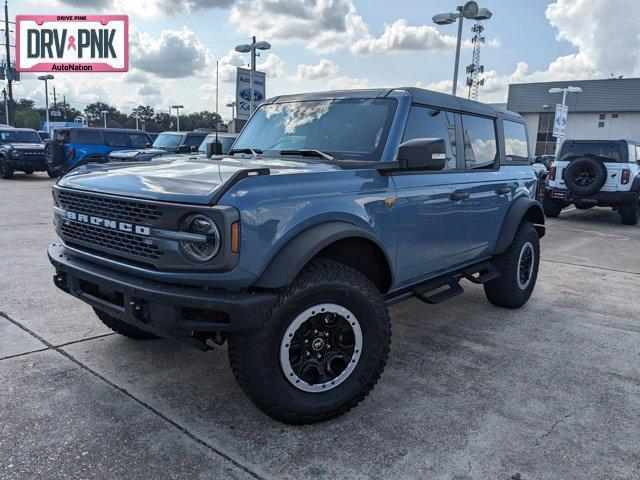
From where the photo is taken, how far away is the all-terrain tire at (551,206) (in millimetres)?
12305

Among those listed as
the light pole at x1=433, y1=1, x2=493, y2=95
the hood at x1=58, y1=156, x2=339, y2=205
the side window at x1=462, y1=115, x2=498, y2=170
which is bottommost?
the hood at x1=58, y1=156, x2=339, y2=205

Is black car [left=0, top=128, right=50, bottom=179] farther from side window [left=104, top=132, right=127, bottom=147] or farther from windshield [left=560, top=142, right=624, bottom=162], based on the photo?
windshield [left=560, top=142, right=624, bottom=162]

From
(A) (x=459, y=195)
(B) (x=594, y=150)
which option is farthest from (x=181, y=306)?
(B) (x=594, y=150)

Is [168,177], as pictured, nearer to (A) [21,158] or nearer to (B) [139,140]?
(B) [139,140]

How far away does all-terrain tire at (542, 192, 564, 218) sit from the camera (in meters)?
12.3

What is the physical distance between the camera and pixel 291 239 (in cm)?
261

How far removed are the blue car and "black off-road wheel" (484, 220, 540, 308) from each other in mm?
14170

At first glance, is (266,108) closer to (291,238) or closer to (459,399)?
(291,238)

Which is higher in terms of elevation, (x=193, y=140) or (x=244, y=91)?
(x=244, y=91)

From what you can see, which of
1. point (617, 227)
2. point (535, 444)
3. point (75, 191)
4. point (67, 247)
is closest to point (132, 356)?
point (67, 247)

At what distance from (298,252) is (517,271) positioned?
307 cm

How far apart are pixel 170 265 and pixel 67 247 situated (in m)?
1.06

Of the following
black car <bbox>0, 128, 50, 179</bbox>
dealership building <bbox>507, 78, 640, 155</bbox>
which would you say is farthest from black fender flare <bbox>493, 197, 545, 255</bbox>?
dealership building <bbox>507, 78, 640, 155</bbox>

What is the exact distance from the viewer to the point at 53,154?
16719 mm
